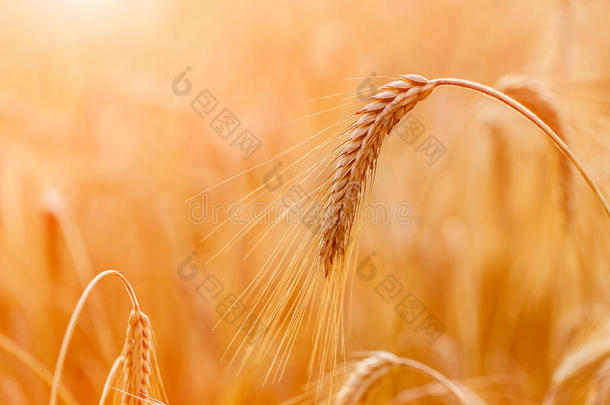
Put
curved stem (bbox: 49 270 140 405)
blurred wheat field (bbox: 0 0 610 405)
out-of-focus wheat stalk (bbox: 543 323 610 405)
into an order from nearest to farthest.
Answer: curved stem (bbox: 49 270 140 405), out-of-focus wheat stalk (bbox: 543 323 610 405), blurred wheat field (bbox: 0 0 610 405)

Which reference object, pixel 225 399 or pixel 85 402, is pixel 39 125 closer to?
pixel 85 402

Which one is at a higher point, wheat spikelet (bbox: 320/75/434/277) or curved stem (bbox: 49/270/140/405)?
curved stem (bbox: 49/270/140/405)

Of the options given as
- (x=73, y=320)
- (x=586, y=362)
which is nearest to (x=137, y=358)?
(x=73, y=320)

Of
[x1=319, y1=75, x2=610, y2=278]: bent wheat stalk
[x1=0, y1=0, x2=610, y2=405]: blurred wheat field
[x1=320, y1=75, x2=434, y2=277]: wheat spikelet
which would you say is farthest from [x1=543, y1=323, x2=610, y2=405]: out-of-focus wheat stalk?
[x1=320, y1=75, x2=434, y2=277]: wheat spikelet

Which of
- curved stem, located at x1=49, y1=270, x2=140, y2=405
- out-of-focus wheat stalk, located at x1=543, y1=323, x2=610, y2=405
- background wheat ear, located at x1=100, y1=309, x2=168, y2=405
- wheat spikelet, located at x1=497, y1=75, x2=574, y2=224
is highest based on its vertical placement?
curved stem, located at x1=49, y1=270, x2=140, y2=405

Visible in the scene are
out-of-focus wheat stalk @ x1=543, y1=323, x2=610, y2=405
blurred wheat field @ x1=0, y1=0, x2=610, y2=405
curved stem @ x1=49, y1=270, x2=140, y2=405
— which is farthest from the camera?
blurred wheat field @ x1=0, y1=0, x2=610, y2=405

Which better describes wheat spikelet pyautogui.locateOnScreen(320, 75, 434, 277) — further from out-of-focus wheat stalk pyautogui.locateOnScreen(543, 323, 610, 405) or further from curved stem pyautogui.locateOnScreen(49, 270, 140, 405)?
out-of-focus wheat stalk pyautogui.locateOnScreen(543, 323, 610, 405)

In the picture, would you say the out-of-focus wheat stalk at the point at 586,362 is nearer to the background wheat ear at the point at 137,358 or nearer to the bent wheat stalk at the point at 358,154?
the bent wheat stalk at the point at 358,154

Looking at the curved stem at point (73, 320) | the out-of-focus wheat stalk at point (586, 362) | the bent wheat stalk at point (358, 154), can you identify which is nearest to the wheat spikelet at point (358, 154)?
the bent wheat stalk at point (358, 154)
